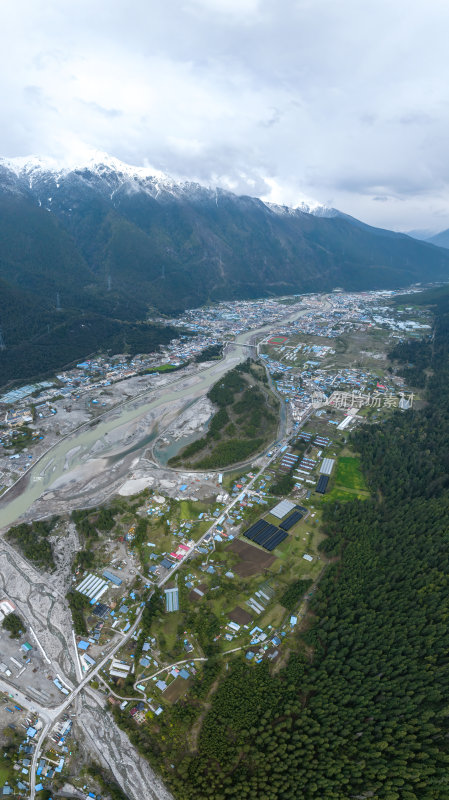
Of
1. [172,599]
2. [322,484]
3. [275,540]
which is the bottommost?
[172,599]

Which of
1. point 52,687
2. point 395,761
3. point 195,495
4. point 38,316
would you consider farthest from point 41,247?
point 395,761

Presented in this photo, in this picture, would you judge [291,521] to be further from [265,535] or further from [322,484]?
[322,484]

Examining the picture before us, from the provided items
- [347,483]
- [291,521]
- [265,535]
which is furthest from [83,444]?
[347,483]

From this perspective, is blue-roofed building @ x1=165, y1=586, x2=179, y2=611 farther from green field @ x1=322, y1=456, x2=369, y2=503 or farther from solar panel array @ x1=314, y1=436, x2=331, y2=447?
solar panel array @ x1=314, y1=436, x2=331, y2=447

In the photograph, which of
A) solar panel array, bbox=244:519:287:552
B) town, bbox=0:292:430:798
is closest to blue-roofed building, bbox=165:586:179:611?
town, bbox=0:292:430:798

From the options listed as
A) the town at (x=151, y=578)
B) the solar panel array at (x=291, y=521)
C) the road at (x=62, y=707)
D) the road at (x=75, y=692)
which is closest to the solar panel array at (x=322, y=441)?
the town at (x=151, y=578)

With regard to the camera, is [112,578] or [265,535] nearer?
[112,578]
